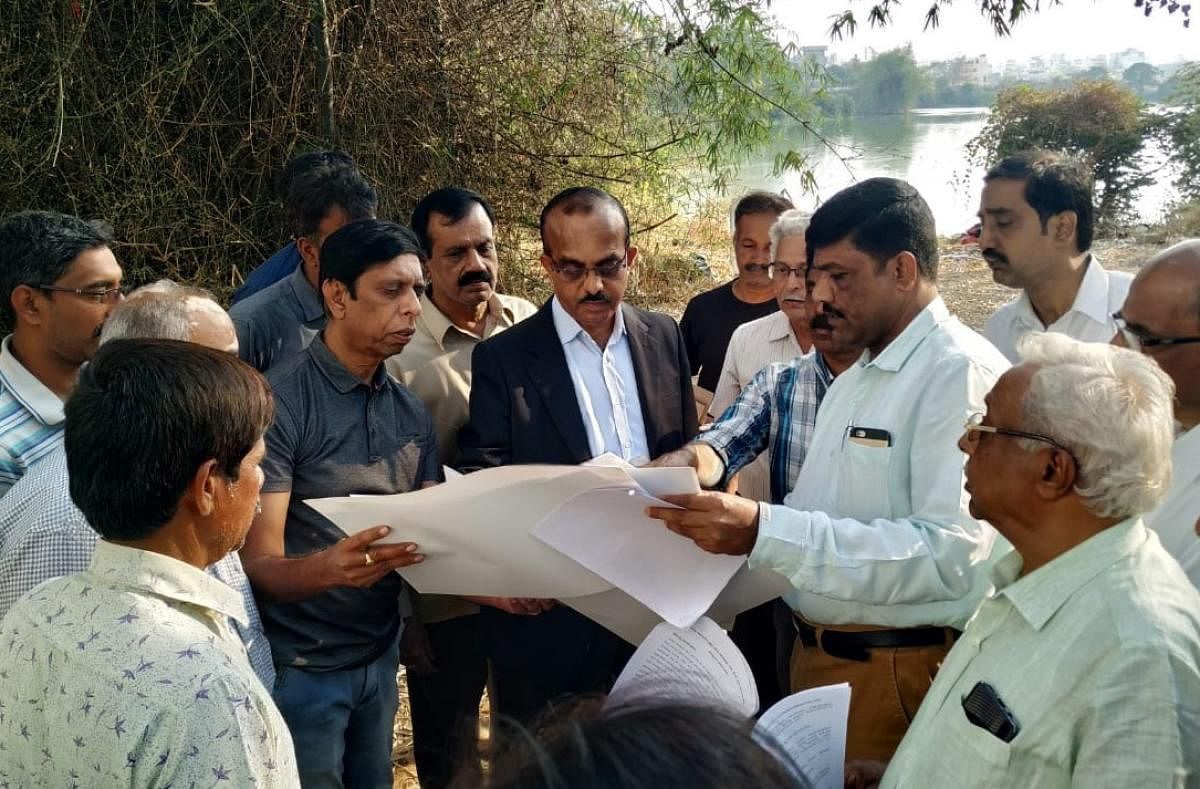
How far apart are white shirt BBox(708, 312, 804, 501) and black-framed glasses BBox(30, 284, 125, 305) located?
1.86 metres

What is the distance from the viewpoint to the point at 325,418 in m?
2.31

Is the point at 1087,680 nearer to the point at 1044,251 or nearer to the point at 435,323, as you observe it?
the point at 435,323

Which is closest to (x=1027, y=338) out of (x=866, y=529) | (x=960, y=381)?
(x=960, y=381)

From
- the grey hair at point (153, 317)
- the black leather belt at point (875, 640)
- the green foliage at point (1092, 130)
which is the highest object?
the grey hair at point (153, 317)

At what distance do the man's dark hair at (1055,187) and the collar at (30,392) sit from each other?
10.9 feet

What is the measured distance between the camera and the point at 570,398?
8.89 feet

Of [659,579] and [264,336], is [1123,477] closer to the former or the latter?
[659,579]

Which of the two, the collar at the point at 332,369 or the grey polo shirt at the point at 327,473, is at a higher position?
the collar at the point at 332,369

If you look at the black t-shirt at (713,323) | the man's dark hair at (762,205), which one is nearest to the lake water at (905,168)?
the man's dark hair at (762,205)

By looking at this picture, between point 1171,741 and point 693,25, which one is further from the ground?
point 693,25

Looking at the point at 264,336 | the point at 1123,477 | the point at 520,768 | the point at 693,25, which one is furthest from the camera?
the point at 693,25

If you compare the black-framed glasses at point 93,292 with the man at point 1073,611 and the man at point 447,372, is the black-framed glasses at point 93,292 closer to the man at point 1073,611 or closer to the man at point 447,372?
the man at point 447,372

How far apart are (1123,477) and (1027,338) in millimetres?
352

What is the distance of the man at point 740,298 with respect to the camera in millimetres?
3791
